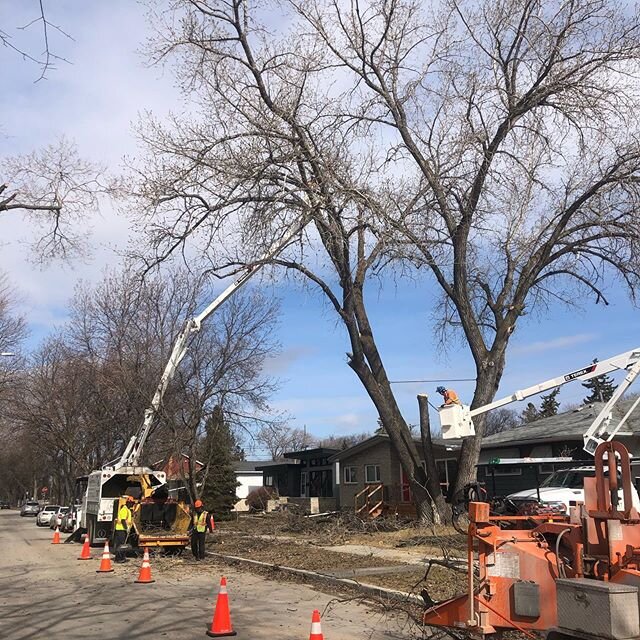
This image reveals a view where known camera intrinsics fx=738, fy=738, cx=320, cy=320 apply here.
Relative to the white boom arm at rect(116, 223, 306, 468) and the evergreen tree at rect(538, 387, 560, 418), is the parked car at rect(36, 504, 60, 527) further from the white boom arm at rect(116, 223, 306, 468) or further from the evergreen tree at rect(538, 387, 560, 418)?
the evergreen tree at rect(538, 387, 560, 418)

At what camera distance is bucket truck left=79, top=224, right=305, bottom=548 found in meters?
19.9

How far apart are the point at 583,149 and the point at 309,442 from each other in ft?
389

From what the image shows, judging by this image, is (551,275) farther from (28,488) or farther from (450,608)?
(28,488)

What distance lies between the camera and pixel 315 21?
20.5 m

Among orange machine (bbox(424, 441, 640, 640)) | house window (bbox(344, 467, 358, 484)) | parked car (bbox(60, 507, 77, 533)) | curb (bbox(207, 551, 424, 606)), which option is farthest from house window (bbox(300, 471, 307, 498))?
orange machine (bbox(424, 441, 640, 640))

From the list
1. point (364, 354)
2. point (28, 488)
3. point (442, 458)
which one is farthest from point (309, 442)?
point (364, 354)

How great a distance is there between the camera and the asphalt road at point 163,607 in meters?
9.06

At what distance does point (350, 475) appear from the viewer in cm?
4100

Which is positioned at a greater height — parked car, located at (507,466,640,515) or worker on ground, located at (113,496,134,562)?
parked car, located at (507,466,640,515)

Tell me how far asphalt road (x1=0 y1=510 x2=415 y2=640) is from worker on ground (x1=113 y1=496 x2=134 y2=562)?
1278mm

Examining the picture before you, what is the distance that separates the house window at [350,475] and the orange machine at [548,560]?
34.4 metres

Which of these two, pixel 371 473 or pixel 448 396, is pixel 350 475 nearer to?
pixel 371 473

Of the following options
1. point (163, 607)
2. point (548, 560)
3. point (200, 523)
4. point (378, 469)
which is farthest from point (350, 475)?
point (548, 560)

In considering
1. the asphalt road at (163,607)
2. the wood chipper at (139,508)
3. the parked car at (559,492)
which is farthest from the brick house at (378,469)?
the asphalt road at (163,607)
